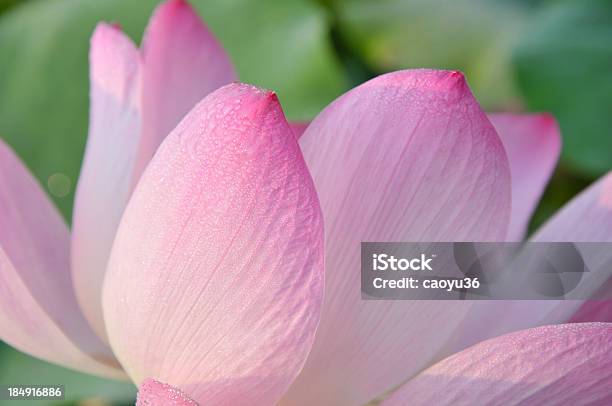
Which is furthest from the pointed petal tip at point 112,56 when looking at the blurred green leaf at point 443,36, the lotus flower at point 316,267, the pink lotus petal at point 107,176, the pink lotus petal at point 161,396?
the blurred green leaf at point 443,36

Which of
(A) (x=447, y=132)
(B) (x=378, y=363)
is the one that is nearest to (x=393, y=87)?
(A) (x=447, y=132)

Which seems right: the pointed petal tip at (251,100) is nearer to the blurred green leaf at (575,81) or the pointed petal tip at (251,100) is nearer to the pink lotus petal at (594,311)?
the pink lotus petal at (594,311)

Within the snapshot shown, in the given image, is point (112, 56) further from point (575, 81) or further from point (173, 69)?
point (575, 81)

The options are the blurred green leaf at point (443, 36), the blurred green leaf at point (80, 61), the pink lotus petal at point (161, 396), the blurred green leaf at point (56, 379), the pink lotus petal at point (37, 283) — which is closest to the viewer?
the pink lotus petal at point (161, 396)

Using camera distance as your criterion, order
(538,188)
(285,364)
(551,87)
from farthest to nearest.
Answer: (551,87)
(538,188)
(285,364)

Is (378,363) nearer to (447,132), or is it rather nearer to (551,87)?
(447,132)

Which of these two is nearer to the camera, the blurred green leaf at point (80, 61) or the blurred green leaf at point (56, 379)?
the blurred green leaf at point (56, 379)
